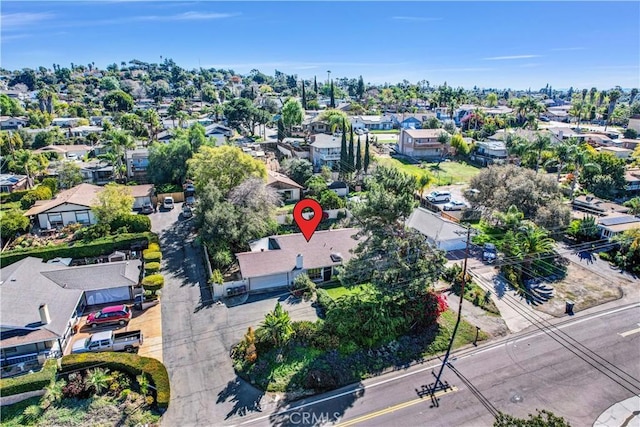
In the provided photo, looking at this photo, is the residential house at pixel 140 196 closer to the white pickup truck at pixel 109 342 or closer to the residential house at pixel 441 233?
the white pickup truck at pixel 109 342

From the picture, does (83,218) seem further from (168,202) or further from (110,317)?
(110,317)

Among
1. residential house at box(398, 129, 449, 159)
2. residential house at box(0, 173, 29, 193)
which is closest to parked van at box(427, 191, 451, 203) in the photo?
residential house at box(398, 129, 449, 159)

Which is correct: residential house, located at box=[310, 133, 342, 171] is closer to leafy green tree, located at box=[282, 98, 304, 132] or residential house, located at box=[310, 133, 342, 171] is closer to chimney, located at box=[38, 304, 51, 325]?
leafy green tree, located at box=[282, 98, 304, 132]

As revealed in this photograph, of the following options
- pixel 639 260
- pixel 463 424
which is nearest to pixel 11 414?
pixel 463 424

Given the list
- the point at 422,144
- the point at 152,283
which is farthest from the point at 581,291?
the point at 422,144

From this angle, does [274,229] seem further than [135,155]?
No

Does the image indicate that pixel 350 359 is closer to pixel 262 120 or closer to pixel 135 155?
pixel 135 155
